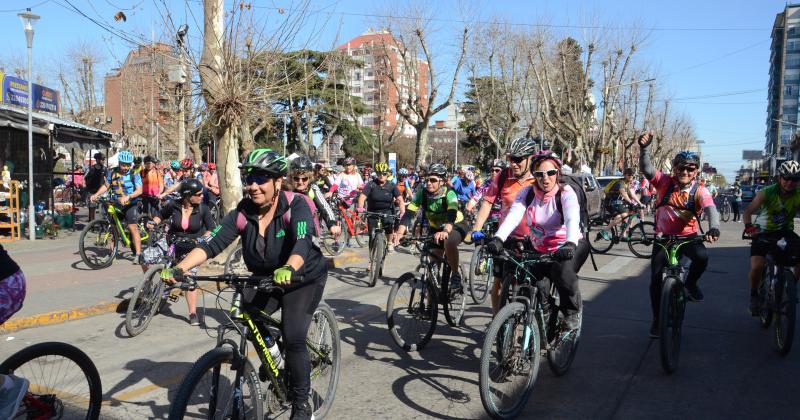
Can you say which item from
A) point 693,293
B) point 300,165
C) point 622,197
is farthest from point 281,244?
point 622,197

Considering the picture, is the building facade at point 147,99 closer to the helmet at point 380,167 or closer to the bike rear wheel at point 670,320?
Answer: the helmet at point 380,167

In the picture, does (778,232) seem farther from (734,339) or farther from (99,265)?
(99,265)

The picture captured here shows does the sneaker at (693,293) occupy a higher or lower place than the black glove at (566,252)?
lower

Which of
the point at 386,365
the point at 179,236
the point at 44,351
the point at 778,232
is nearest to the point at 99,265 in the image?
the point at 179,236

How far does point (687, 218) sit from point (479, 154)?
5959 centimetres

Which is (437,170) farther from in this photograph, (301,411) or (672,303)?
(301,411)

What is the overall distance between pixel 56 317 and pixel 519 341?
5.59 meters

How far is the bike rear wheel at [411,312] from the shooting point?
6113 mm

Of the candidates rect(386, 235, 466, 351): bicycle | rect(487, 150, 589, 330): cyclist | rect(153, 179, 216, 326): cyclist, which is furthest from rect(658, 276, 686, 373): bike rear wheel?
rect(153, 179, 216, 326): cyclist

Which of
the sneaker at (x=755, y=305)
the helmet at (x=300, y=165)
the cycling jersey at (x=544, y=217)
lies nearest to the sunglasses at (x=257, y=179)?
the cycling jersey at (x=544, y=217)

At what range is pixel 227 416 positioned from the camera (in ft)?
11.2

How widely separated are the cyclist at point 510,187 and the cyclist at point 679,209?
3.90 ft

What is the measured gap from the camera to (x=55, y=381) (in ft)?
11.9

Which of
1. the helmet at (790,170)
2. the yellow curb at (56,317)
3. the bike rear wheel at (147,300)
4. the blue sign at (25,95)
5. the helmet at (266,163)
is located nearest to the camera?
the helmet at (266,163)
